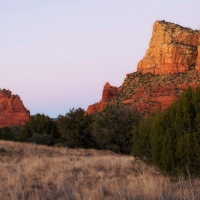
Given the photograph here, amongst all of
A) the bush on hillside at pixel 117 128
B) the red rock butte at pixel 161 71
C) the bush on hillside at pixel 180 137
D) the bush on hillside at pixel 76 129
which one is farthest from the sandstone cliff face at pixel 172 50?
the bush on hillside at pixel 180 137

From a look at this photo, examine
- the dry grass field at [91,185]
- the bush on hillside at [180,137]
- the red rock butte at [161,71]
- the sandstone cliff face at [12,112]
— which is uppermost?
the red rock butte at [161,71]

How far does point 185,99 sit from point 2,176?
18.8ft

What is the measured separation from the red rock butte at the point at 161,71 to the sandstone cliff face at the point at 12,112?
2647cm

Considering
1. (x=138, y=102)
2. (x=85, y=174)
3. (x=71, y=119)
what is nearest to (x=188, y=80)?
(x=138, y=102)

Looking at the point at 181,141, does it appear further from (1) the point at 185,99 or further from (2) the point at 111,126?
(2) the point at 111,126

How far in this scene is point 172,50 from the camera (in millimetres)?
93688

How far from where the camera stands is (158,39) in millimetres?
99438

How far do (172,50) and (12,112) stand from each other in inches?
2226

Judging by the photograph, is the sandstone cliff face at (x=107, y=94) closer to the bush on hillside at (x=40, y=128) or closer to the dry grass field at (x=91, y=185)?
the bush on hillside at (x=40, y=128)

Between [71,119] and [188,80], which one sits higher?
[188,80]

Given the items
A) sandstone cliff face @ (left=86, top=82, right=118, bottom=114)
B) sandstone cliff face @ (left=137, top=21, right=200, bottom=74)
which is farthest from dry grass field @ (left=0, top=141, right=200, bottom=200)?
sandstone cliff face @ (left=86, top=82, right=118, bottom=114)

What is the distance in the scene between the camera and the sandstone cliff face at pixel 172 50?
89438mm

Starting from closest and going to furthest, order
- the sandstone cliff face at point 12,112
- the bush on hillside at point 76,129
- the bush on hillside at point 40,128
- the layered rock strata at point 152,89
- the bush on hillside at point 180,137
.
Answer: the bush on hillside at point 180,137 → the bush on hillside at point 76,129 → the bush on hillside at point 40,128 → the layered rock strata at point 152,89 → the sandstone cliff face at point 12,112

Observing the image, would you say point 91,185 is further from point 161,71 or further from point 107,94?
point 107,94
